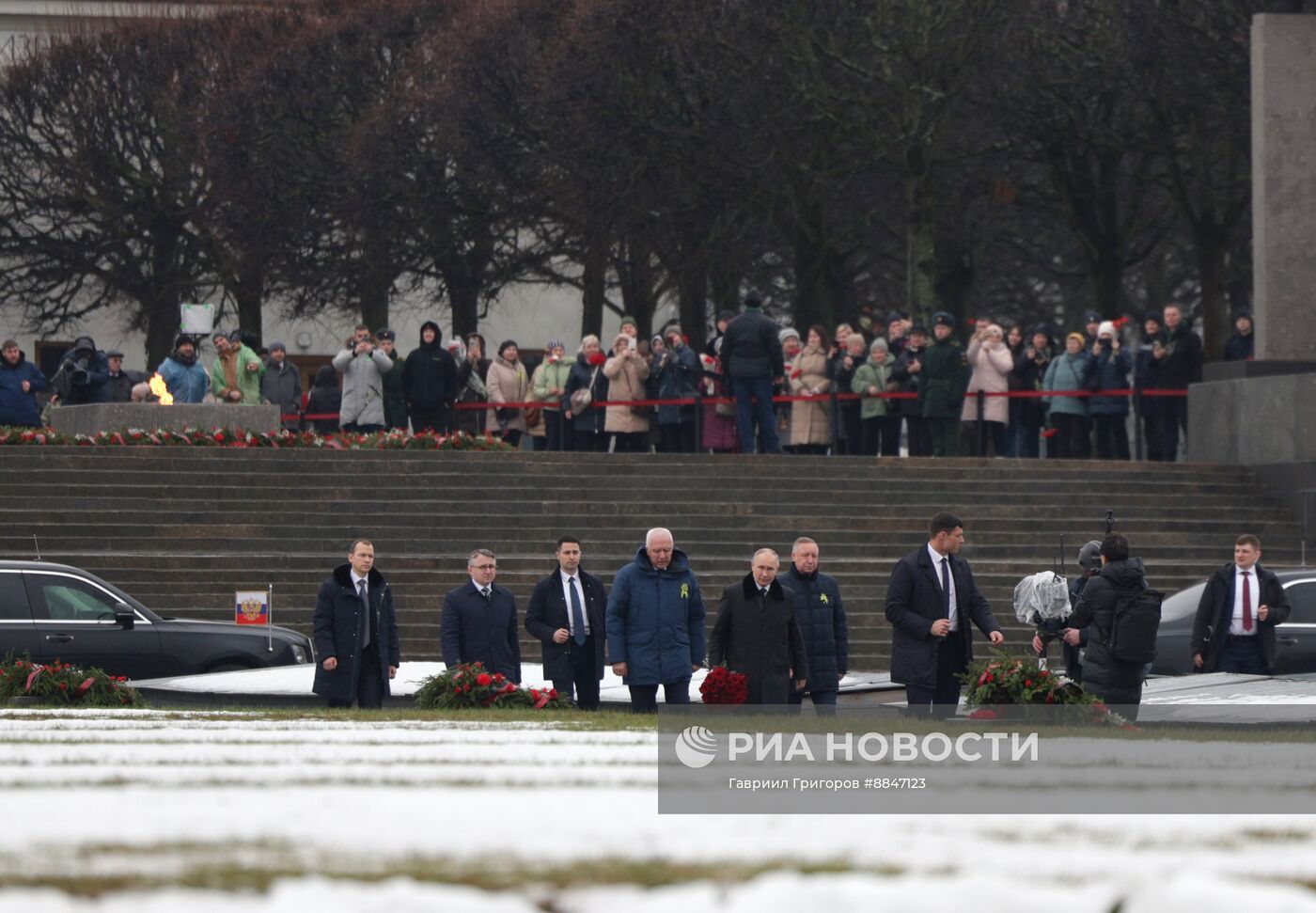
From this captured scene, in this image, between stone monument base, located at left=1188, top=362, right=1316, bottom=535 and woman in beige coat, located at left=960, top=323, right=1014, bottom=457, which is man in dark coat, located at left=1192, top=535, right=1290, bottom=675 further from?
woman in beige coat, located at left=960, top=323, right=1014, bottom=457

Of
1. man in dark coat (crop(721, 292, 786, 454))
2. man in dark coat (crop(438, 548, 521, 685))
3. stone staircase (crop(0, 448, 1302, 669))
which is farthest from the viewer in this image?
man in dark coat (crop(721, 292, 786, 454))

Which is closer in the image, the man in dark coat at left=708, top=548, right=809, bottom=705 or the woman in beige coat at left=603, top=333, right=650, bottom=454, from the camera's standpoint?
the man in dark coat at left=708, top=548, right=809, bottom=705

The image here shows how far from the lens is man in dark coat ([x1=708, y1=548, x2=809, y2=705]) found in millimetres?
14172

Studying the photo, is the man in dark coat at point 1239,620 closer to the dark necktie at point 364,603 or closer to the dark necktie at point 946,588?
the dark necktie at point 946,588

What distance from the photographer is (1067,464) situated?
27.7m

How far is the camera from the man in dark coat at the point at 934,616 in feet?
47.4

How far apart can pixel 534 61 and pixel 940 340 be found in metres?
15.6

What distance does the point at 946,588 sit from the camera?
577 inches

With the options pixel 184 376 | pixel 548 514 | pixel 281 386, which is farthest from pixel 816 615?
pixel 281 386

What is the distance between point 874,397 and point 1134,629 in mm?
14422

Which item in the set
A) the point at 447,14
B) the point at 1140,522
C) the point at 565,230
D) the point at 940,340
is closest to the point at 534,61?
the point at 565,230

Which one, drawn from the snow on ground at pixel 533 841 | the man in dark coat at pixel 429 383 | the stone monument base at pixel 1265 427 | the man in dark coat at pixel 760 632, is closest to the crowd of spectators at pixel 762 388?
the man in dark coat at pixel 429 383

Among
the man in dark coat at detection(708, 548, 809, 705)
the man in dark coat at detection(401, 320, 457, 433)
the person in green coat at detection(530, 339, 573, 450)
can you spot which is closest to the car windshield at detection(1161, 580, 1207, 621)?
the man in dark coat at detection(708, 548, 809, 705)

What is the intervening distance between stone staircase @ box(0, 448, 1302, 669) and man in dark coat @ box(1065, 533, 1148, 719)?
28.4 ft
